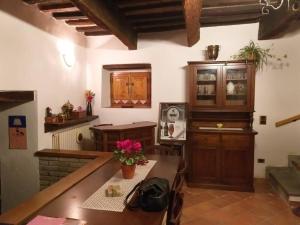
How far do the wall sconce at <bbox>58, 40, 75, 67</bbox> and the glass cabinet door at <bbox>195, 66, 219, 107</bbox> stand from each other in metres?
1.94

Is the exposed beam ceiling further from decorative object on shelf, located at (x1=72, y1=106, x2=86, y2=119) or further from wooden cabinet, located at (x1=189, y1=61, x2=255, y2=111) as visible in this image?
decorative object on shelf, located at (x1=72, y1=106, x2=86, y2=119)

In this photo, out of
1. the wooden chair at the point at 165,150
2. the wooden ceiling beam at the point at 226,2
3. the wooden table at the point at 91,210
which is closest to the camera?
the wooden table at the point at 91,210

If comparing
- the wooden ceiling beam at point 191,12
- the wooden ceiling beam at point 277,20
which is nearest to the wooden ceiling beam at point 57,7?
the wooden ceiling beam at point 191,12

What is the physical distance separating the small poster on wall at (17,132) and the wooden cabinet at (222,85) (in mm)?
2297

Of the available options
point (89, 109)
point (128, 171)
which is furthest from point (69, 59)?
point (128, 171)

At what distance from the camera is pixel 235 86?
3525 millimetres

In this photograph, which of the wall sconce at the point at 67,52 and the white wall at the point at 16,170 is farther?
the wall sconce at the point at 67,52

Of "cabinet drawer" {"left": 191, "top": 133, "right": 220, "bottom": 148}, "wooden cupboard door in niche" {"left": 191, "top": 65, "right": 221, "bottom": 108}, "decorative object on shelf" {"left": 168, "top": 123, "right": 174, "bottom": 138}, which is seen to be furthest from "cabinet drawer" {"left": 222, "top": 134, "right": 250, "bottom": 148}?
"decorative object on shelf" {"left": 168, "top": 123, "right": 174, "bottom": 138}

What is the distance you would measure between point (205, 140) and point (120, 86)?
6.19 feet

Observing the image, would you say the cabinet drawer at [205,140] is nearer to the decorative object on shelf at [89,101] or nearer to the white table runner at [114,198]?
the white table runner at [114,198]

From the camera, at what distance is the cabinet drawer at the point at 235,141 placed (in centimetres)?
337

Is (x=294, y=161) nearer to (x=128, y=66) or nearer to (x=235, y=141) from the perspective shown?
(x=235, y=141)

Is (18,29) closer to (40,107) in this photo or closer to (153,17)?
(40,107)

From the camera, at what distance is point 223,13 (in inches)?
132
